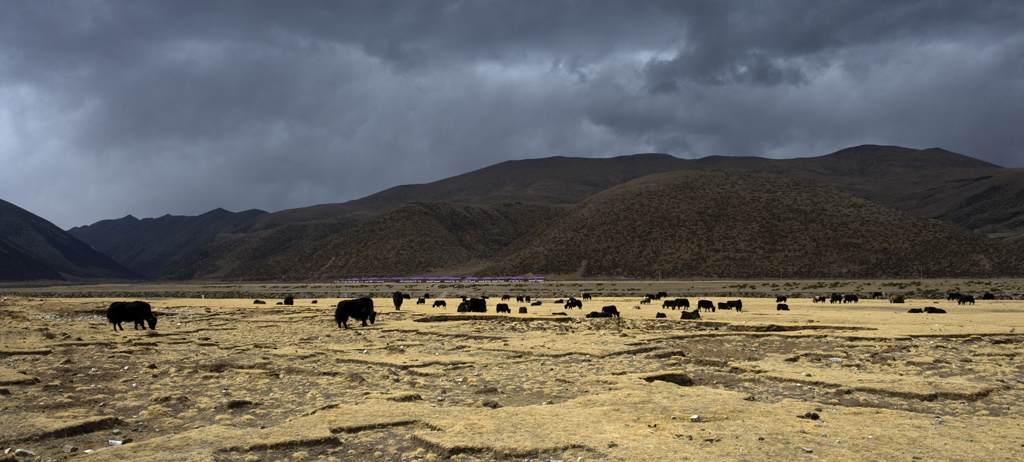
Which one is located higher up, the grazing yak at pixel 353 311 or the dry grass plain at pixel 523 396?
the grazing yak at pixel 353 311

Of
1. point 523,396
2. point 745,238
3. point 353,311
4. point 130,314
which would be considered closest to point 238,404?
point 523,396

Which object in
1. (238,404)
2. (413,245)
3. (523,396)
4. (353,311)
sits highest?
(413,245)

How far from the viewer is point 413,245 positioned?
478 feet

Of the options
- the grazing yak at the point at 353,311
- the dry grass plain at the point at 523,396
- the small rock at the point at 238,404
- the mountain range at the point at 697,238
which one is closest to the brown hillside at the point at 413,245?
the mountain range at the point at 697,238

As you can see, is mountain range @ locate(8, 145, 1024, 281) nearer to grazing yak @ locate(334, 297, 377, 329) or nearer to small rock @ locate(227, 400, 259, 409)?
grazing yak @ locate(334, 297, 377, 329)

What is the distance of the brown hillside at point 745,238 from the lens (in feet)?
300

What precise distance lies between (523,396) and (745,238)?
100263mm

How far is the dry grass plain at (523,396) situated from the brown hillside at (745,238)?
78288 millimetres

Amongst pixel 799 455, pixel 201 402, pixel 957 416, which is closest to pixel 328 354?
pixel 201 402

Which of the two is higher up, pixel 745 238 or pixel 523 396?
pixel 745 238

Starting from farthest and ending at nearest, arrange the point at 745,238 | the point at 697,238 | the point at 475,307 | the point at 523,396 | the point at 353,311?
the point at 697,238
the point at 745,238
the point at 475,307
the point at 353,311
the point at 523,396

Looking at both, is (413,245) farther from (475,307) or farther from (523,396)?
(523,396)

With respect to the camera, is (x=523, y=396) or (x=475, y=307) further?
(x=475, y=307)

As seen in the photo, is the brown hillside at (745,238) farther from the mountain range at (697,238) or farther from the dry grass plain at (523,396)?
the dry grass plain at (523,396)
